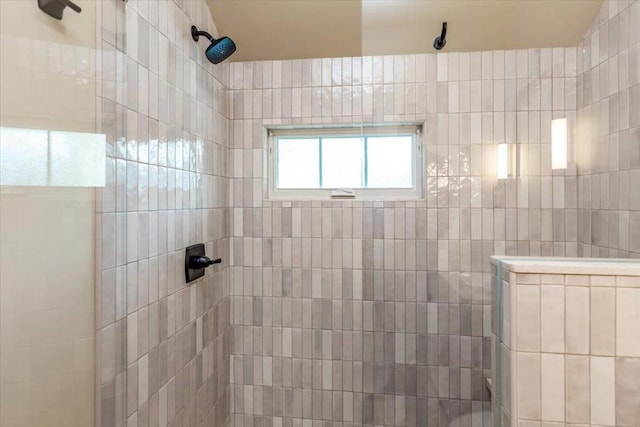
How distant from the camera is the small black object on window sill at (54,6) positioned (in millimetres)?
626

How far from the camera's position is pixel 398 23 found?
135cm

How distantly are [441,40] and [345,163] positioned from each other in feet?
2.06

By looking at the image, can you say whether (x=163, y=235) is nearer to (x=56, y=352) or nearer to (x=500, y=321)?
(x=56, y=352)

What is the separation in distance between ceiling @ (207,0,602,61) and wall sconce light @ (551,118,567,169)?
318mm

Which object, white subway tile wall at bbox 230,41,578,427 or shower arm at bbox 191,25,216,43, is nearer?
shower arm at bbox 191,25,216,43

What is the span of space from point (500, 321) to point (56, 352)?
95cm

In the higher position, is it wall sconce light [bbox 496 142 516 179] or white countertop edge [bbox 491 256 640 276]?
wall sconce light [bbox 496 142 516 179]

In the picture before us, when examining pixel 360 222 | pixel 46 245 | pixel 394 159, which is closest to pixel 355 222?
pixel 360 222

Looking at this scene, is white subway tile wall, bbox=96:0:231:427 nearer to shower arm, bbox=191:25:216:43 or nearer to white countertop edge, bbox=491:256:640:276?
shower arm, bbox=191:25:216:43

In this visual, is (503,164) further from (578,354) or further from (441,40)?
(578,354)

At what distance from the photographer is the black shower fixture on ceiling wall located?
1352 mm

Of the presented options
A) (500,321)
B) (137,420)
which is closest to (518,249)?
(500,321)

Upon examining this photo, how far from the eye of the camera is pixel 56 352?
2.20ft

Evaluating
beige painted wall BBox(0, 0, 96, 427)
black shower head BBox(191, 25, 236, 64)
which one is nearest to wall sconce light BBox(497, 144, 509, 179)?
black shower head BBox(191, 25, 236, 64)
